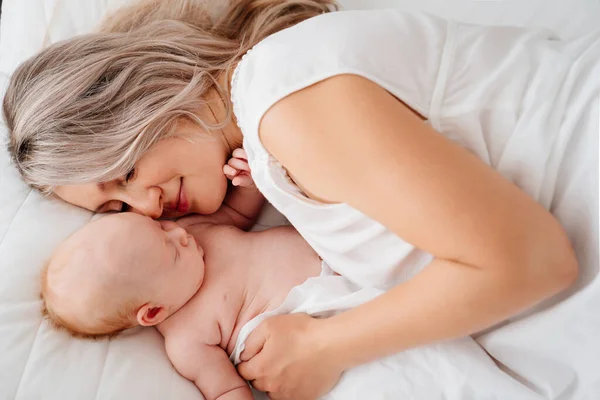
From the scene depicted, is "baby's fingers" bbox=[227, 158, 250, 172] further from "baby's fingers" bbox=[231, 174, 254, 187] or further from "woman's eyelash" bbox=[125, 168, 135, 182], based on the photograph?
"woman's eyelash" bbox=[125, 168, 135, 182]

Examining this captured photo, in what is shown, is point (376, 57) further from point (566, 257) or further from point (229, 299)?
point (229, 299)

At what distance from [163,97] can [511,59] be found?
57cm

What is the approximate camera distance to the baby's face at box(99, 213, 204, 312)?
38.7 inches

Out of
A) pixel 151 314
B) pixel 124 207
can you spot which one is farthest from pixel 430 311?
pixel 124 207

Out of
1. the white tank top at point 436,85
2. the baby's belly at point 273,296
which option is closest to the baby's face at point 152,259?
the baby's belly at point 273,296

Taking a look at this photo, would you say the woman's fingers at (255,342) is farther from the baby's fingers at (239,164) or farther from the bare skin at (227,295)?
the baby's fingers at (239,164)

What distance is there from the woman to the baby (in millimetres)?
61

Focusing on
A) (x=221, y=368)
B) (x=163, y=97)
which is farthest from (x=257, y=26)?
(x=221, y=368)

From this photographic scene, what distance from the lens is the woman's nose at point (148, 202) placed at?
3.42 ft

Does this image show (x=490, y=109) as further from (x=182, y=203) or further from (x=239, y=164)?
(x=182, y=203)

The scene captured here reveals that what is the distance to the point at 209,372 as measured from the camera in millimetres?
1012

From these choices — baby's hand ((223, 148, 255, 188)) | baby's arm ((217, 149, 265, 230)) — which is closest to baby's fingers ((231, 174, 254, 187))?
baby's hand ((223, 148, 255, 188))

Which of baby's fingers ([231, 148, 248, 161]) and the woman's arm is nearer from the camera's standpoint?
the woman's arm

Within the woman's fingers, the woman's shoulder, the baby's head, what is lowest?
the woman's fingers
